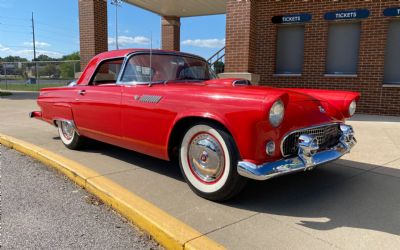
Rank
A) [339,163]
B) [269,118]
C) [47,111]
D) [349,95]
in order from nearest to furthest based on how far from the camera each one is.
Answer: [269,118] → [349,95] → [339,163] → [47,111]

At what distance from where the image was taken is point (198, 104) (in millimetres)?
3348

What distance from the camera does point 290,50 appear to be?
10.5 m

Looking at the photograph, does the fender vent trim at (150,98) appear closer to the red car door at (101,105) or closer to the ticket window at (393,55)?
the red car door at (101,105)

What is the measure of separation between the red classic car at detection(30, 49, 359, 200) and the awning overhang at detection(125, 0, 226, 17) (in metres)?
9.29

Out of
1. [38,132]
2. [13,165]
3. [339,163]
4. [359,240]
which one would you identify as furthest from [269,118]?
[38,132]

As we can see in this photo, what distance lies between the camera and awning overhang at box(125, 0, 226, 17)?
44.5ft

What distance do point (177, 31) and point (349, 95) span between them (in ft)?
→ 45.5

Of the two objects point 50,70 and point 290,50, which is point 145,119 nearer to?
point 290,50

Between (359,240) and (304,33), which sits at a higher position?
(304,33)

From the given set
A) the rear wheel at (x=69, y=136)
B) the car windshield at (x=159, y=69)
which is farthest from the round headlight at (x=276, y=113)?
the rear wheel at (x=69, y=136)

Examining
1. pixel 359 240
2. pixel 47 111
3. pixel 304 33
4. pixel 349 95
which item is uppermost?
pixel 304 33

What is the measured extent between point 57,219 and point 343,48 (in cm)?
886

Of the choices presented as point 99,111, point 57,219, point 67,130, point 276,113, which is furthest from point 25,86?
point 276,113

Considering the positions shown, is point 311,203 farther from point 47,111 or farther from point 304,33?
point 304,33
